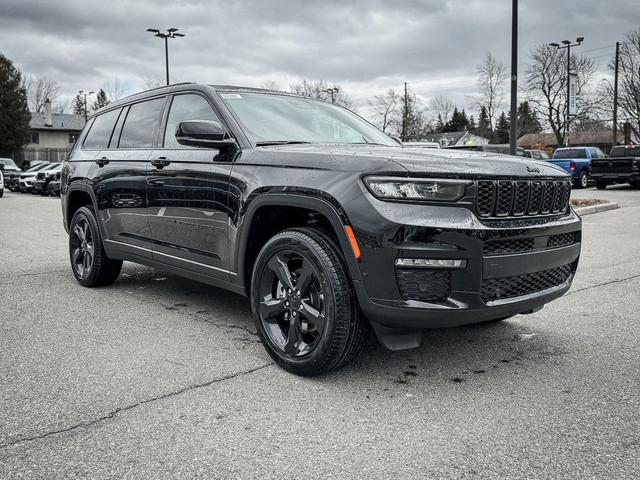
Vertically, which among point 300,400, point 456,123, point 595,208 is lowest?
point 300,400

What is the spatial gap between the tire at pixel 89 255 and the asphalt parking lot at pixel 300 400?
0.75m

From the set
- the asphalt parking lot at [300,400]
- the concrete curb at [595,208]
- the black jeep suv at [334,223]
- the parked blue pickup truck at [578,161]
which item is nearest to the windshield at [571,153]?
the parked blue pickup truck at [578,161]

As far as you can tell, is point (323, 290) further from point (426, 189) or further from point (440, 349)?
point (440, 349)

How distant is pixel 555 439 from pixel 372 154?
1.68 metres

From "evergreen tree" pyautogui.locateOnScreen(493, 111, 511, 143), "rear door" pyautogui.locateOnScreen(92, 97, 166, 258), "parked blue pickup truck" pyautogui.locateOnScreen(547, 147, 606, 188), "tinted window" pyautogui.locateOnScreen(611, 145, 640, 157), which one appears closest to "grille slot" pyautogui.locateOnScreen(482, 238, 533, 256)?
"rear door" pyautogui.locateOnScreen(92, 97, 166, 258)

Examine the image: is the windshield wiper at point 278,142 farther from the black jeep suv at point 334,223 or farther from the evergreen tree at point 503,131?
the evergreen tree at point 503,131

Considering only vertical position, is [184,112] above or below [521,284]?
above

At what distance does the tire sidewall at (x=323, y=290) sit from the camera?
3262mm

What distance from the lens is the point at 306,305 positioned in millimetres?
3449

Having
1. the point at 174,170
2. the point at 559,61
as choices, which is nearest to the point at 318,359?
the point at 174,170

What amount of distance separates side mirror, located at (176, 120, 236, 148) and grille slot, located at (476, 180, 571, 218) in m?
1.73

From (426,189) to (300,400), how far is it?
4.17 ft

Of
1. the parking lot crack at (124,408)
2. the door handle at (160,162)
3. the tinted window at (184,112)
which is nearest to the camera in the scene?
the parking lot crack at (124,408)

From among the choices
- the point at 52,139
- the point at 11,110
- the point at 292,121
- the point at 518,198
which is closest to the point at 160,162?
the point at 292,121
